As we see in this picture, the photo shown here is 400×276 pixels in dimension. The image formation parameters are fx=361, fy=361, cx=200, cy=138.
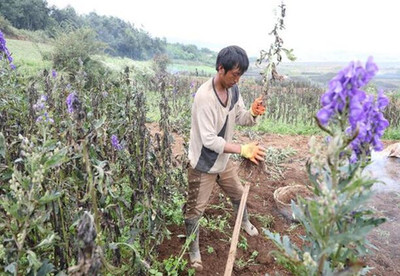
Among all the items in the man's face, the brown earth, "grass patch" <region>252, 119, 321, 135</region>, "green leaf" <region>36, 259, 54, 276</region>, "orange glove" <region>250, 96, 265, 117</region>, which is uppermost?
the man's face

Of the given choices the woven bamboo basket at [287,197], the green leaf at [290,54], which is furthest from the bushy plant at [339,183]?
the woven bamboo basket at [287,197]

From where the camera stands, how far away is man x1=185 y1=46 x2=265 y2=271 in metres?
2.64

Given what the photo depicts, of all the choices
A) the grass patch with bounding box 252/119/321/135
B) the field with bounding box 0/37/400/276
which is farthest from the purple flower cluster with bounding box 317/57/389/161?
the grass patch with bounding box 252/119/321/135

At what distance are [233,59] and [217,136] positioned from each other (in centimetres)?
58

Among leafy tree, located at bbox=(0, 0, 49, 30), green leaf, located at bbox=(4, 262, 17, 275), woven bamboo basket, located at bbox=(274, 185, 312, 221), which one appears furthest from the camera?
leafy tree, located at bbox=(0, 0, 49, 30)

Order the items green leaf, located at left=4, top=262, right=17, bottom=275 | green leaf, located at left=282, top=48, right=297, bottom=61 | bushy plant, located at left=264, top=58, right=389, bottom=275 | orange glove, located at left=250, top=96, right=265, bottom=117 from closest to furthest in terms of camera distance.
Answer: bushy plant, located at left=264, top=58, right=389, bottom=275 → green leaf, located at left=4, top=262, right=17, bottom=275 → orange glove, located at left=250, top=96, right=265, bottom=117 → green leaf, located at left=282, top=48, right=297, bottom=61

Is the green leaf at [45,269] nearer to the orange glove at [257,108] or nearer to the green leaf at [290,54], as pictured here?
the orange glove at [257,108]

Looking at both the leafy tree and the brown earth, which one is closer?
the brown earth

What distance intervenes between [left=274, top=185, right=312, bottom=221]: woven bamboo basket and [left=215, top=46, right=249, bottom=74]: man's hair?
1.88m

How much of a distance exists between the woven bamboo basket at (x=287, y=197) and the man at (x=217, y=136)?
0.88 m

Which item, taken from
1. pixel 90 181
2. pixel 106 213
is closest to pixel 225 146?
pixel 106 213

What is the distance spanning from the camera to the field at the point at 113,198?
1519 mm

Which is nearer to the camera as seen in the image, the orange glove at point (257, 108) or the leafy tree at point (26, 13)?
the orange glove at point (257, 108)

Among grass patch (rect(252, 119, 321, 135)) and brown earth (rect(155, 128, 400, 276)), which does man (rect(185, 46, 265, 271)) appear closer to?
brown earth (rect(155, 128, 400, 276))
